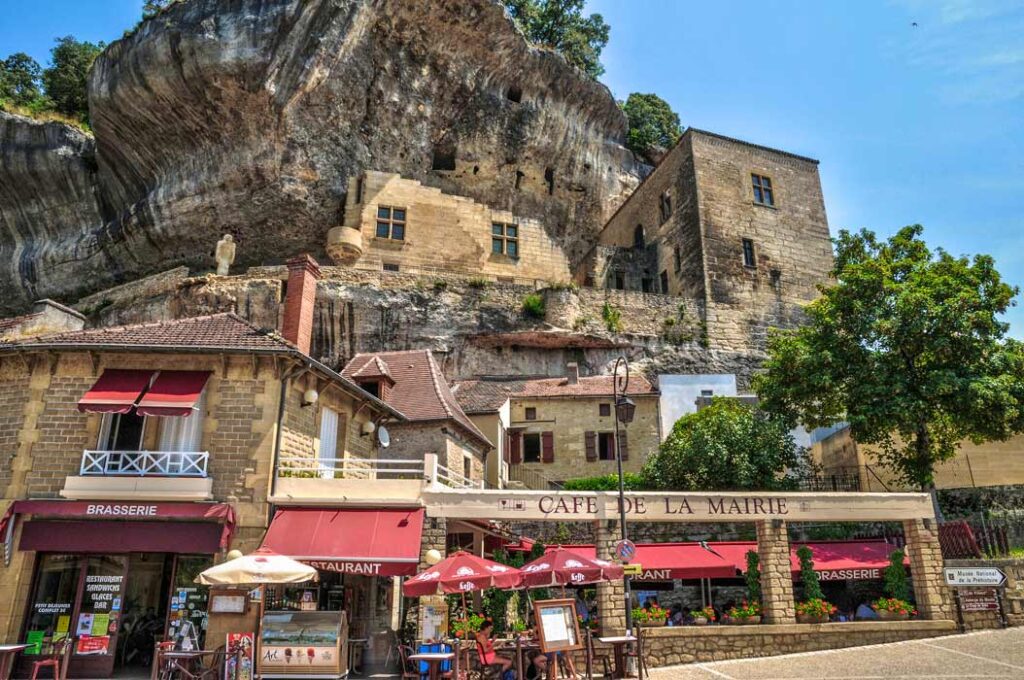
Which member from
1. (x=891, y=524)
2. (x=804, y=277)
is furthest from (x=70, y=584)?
(x=804, y=277)

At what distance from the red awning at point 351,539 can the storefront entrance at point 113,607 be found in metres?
1.48

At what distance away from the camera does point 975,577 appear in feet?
44.2

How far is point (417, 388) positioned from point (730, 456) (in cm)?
890

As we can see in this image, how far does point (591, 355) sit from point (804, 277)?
484 inches

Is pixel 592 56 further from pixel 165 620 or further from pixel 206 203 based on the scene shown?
pixel 165 620

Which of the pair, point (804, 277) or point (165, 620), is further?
point (804, 277)

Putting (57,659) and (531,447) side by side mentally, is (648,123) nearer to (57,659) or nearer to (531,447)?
(531,447)

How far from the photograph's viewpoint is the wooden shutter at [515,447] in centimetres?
2445

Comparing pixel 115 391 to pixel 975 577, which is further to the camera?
pixel 975 577

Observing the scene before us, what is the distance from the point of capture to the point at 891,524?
58.4 feet

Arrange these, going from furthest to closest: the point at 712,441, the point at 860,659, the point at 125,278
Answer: the point at 125,278
the point at 712,441
the point at 860,659

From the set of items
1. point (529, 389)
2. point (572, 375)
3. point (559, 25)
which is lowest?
point (529, 389)

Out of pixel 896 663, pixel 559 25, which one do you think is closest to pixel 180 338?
pixel 896 663

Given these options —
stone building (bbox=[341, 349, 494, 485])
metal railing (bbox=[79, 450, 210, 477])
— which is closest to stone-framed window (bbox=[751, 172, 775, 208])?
stone building (bbox=[341, 349, 494, 485])
